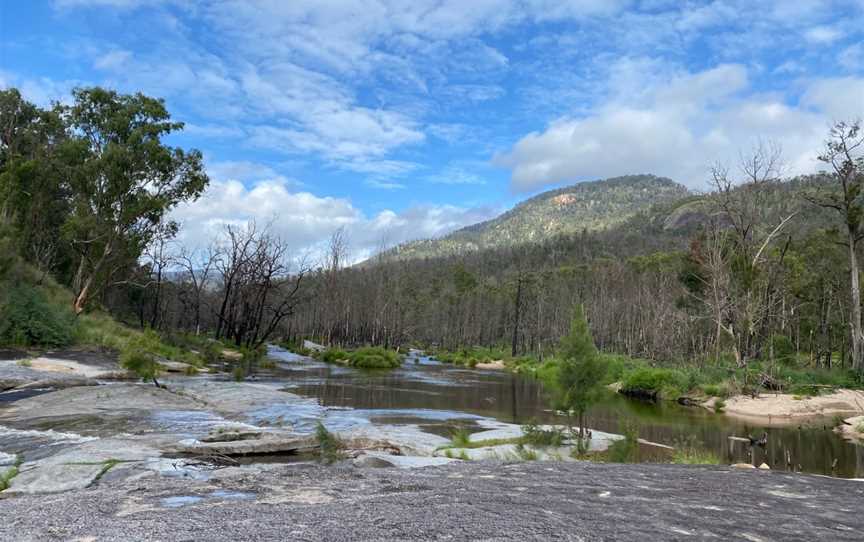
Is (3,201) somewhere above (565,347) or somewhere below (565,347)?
above

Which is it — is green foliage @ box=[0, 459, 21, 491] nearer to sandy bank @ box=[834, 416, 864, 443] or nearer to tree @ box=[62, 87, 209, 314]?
sandy bank @ box=[834, 416, 864, 443]

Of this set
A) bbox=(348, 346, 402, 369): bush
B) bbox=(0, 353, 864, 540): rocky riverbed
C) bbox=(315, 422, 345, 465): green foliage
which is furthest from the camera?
bbox=(348, 346, 402, 369): bush

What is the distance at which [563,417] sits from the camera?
22.6 m

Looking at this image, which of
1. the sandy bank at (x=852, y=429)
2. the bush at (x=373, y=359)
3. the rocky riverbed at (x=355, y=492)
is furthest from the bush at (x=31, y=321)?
the sandy bank at (x=852, y=429)

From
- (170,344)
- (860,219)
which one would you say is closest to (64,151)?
A: (170,344)

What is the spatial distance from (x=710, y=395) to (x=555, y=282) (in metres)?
72.2

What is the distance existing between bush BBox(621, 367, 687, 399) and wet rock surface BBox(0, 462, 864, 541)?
2526 cm

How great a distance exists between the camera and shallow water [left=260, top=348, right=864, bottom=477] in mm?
16641

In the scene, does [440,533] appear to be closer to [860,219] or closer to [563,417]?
[563,417]

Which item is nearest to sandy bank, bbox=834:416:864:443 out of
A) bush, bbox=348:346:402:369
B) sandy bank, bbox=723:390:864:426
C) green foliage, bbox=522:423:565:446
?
sandy bank, bbox=723:390:864:426

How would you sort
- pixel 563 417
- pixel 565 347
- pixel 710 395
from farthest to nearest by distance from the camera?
pixel 710 395
pixel 563 417
pixel 565 347

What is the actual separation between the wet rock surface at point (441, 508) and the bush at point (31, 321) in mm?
25878

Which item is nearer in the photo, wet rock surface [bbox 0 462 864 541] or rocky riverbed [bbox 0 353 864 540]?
wet rock surface [bbox 0 462 864 541]

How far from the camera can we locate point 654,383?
113 ft
